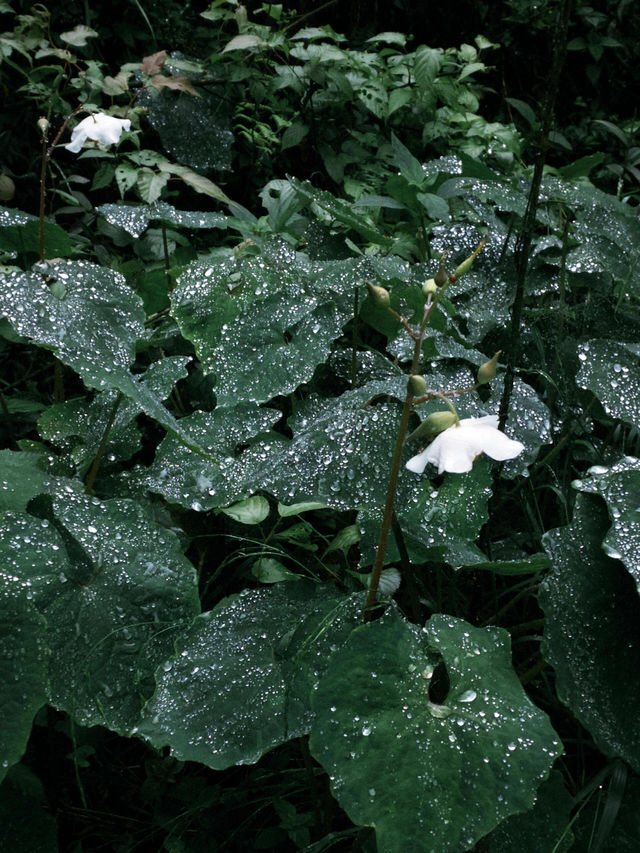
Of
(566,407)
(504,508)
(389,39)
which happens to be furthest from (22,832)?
(389,39)

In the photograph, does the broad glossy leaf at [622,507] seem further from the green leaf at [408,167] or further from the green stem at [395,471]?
the green leaf at [408,167]

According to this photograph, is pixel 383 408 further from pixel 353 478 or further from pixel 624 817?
pixel 624 817

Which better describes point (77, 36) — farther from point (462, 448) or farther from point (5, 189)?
point (462, 448)

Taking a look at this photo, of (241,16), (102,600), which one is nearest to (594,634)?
(102,600)

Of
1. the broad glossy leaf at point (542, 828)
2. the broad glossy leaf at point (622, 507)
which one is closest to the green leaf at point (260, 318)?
the broad glossy leaf at point (622, 507)

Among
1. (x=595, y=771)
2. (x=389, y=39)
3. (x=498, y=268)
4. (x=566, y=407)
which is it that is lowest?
(x=595, y=771)

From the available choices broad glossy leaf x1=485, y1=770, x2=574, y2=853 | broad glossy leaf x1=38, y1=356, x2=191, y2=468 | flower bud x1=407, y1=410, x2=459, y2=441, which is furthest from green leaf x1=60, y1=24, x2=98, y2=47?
broad glossy leaf x1=485, y1=770, x2=574, y2=853
